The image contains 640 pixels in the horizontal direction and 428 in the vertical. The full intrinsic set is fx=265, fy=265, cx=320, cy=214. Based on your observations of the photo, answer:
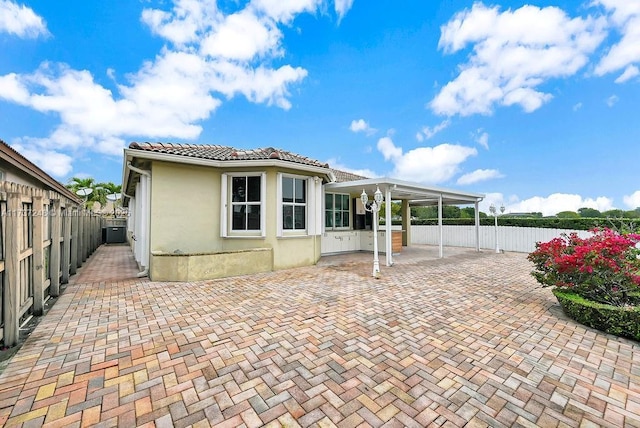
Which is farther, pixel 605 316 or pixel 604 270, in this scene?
pixel 604 270

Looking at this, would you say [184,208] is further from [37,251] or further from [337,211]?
[337,211]

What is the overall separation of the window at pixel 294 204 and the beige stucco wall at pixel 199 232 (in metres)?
0.35

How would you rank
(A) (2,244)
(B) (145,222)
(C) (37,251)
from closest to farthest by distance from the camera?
(A) (2,244) → (C) (37,251) → (B) (145,222)

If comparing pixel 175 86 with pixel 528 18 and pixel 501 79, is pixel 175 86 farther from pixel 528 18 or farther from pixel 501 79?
pixel 501 79

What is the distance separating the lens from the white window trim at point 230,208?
8.30 metres

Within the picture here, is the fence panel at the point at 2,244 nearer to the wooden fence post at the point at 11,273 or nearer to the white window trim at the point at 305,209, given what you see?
the wooden fence post at the point at 11,273

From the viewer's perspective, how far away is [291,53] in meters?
15.0

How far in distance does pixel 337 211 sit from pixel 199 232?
6.61 meters

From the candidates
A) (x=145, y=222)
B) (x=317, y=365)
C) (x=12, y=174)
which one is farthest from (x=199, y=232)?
(x=317, y=365)

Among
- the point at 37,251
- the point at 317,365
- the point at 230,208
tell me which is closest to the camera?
the point at 317,365

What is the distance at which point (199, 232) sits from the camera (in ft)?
27.0

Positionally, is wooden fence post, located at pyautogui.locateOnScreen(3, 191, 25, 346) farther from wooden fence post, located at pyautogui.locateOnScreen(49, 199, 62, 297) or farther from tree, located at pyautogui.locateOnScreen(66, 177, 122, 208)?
tree, located at pyautogui.locateOnScreen(66, 177, 122, 208)

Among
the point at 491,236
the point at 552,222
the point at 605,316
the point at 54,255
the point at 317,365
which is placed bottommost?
the point at 317,365

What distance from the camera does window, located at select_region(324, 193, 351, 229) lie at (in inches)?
491
